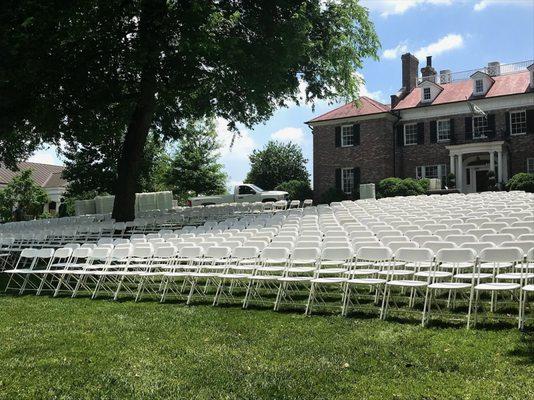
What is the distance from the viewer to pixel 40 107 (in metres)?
15.7

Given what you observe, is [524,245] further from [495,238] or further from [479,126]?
[479,126]

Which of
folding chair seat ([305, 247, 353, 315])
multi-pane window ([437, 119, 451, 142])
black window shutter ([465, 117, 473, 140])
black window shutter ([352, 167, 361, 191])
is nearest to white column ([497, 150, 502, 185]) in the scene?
black window shutter ([465, 117, 473, 140])

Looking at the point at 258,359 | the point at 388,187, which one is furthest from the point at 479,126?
the point at 258,359

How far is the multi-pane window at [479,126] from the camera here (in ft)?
109

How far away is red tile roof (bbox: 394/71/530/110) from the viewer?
33.1 meters

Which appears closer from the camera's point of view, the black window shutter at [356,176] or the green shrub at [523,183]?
the green shrub at [523,183]

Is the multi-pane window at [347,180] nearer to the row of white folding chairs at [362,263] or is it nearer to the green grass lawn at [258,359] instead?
the row of white folding chairs at [362,263]

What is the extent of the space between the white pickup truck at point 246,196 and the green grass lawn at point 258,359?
2145cm

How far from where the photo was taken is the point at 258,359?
5.26 metres

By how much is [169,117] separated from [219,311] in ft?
52.1

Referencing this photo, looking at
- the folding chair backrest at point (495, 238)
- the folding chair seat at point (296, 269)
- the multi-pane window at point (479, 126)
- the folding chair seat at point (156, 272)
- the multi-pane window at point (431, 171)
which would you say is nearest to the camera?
the folding chair seat at point (296, 269)

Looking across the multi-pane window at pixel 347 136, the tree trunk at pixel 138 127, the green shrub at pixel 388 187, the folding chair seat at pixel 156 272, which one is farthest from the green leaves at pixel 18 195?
the folding chair seat at pixel 156 272

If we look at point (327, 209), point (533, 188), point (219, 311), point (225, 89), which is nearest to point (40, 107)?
point (225, 89)

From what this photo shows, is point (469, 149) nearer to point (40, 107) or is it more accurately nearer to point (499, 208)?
point (499, 208)
